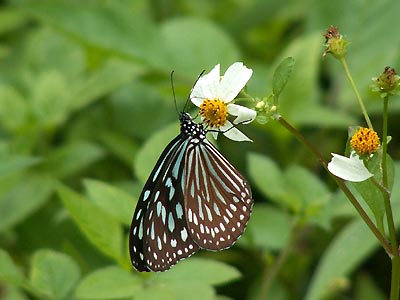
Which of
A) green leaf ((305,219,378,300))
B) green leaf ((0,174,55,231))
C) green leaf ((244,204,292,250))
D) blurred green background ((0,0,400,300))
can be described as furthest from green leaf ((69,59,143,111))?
green leaf ((305,219,378,300))

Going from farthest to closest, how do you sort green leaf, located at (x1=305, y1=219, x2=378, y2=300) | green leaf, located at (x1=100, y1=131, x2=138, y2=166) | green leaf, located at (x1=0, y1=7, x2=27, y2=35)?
green leaf, located at (x1=0, y1=7, x2=27, y2=35)
green leaf, located at (x1=100, y1=131, x2=138, y2=166)
green leaf, located at (x1=305, y1=219, x2=378, y2=300)

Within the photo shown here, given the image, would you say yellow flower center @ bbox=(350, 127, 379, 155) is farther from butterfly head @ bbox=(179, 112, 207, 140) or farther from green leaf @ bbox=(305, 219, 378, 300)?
green leaf @ bbox=(305, 219, 378, 300)

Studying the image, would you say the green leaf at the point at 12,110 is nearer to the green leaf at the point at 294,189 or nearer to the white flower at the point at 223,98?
the green leaf at the point at 294,189

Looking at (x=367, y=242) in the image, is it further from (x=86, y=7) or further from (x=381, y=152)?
(x=86, y=7)

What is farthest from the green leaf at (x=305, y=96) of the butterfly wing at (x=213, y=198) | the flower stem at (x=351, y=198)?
the flower stem at (x=351, y=198)

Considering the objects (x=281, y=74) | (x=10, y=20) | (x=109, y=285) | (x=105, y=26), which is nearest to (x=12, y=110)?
(x=105, y=26)

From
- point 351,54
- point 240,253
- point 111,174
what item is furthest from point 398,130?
point 111,174
